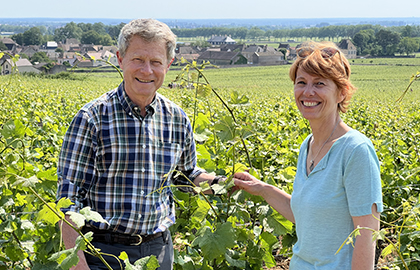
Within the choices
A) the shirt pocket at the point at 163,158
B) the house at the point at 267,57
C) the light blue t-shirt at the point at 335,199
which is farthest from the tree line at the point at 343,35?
the light blue t-shirt at the point at 335,199

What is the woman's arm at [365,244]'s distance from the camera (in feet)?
4.84

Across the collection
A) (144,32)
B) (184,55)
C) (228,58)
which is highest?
(144,32)

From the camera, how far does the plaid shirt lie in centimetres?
174

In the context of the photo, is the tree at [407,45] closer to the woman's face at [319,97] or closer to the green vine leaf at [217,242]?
the woman's face at [319,97]

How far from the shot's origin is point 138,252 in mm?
1865

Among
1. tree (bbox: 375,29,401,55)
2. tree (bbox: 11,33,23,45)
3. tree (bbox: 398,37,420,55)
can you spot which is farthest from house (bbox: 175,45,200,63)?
tree (bbox: 11,33,23,45)

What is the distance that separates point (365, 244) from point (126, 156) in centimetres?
101

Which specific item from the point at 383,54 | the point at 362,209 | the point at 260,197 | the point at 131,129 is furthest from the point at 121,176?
the point at 383,54

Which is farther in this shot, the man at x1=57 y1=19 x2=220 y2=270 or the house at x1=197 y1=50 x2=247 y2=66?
the house at x1=197 y1=50 x2=247 y2=66

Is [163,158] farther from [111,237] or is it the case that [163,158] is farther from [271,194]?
[271,194]

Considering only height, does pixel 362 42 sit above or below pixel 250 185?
below

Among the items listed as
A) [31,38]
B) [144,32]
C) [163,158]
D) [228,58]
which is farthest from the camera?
[31,38]

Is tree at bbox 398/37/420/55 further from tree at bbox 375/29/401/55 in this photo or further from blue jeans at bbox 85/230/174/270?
blue jeans at bbox 85/230/174/270

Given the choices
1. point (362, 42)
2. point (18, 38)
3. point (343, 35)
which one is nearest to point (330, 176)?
point (362, 42)
